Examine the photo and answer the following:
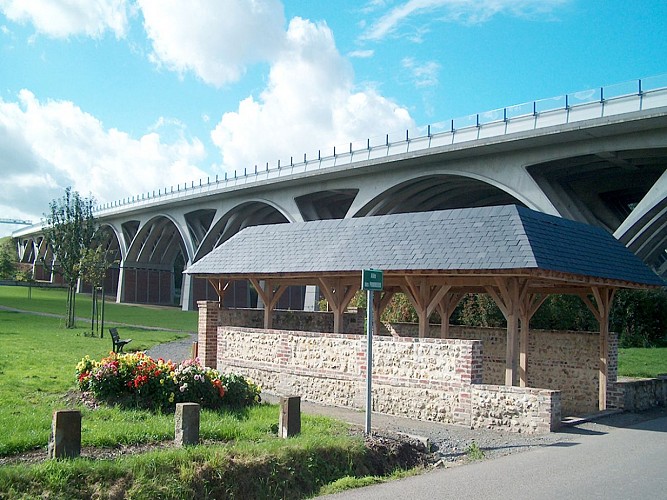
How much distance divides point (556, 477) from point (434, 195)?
36823mm

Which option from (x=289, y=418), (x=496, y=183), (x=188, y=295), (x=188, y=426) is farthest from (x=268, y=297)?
(x=188, y=295)

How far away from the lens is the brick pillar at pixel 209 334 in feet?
58.8

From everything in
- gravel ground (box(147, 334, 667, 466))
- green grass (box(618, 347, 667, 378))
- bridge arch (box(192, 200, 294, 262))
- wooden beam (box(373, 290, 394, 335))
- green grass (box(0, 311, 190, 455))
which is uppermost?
bridge arch (box(192, 200, 294, 262))

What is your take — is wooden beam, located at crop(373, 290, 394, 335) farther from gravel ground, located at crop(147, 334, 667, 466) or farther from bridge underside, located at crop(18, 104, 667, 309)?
gravel ground, located at crop(147, 334, 667, 466)

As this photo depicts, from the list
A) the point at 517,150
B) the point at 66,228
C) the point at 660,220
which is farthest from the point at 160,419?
the point at 660,220

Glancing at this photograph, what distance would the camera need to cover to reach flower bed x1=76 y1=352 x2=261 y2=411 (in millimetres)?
10953

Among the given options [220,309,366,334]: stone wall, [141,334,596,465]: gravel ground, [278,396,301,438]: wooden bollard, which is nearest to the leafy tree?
[220,309,366,334]: stone wall

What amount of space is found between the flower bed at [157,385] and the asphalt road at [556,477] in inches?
168

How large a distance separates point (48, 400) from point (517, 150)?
85.9 feet

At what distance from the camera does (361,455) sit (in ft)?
28.3

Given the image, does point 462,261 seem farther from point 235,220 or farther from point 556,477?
point 235,220

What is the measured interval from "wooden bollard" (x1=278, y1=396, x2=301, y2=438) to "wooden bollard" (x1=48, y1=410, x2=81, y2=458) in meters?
2.80

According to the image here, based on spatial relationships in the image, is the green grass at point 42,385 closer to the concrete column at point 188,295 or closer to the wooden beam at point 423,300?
the wooden beam at point 423,300

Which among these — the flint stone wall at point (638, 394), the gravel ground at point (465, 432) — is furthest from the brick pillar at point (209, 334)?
the flint stone wall at point (638, 394)
